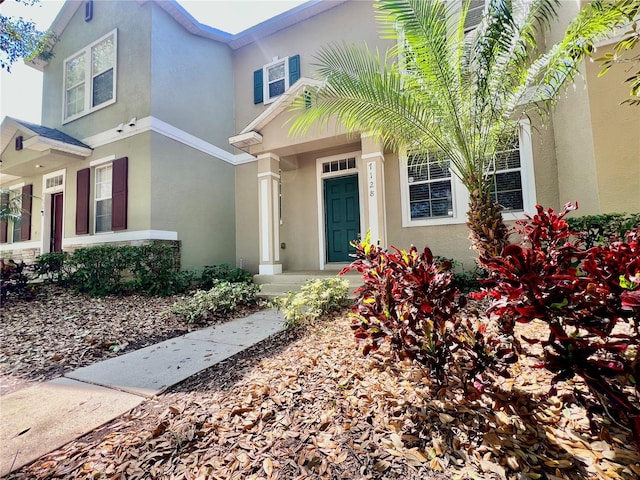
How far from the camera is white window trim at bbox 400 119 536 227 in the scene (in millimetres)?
5664

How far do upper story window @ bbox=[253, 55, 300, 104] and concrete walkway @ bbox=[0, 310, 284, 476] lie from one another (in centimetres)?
Answer: 757

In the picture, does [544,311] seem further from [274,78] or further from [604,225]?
[274,78]

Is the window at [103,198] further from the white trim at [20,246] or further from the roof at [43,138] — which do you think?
the white trim at [20,246]

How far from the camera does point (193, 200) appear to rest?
8805 millimetres

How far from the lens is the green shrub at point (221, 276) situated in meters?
7.23

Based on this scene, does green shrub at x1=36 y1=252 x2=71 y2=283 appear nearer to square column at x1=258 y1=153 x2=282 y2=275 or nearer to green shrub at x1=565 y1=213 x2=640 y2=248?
square column at x1=258 y1=153 x2=282 y2=275

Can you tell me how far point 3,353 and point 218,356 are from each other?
273cm

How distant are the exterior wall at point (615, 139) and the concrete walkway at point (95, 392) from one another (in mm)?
5473

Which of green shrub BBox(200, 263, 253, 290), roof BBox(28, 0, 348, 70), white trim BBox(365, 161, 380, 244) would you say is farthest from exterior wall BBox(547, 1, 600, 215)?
green shrub BBox(200, 263, 253, 290)

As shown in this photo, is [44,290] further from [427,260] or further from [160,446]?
[427,260]

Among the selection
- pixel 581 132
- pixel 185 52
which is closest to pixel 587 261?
pixel 581 132

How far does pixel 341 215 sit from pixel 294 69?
183 inches

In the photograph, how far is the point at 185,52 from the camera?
8883 millimetres

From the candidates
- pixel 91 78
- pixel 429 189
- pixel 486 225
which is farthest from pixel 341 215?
pixel 91 78
